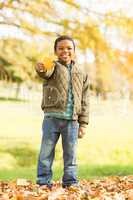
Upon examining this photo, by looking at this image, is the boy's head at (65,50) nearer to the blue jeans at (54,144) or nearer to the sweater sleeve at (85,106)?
the sweater sleeve at (85,106)

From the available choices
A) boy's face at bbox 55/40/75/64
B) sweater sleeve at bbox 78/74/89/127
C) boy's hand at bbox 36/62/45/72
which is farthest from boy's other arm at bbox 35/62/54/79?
sweater sleeve at bbox 78/74/89/127

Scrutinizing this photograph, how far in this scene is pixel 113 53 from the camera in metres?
16.2

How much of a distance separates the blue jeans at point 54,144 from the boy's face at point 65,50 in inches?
27.2

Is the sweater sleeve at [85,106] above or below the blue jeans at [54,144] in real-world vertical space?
above

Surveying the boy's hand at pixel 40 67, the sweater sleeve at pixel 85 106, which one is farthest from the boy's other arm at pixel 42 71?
the sweater sleeve at pixel 85 106

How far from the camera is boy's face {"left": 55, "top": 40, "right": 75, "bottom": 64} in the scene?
7477 millimetres

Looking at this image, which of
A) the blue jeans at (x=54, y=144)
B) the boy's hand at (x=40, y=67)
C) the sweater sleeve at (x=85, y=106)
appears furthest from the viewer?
the sweater sleeve at (x=85, y=106)

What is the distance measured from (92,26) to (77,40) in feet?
1.70

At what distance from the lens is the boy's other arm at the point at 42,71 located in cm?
710

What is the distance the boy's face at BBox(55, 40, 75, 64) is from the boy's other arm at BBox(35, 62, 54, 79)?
22 centimetres

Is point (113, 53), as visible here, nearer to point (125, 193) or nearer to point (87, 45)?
point (87, 45)

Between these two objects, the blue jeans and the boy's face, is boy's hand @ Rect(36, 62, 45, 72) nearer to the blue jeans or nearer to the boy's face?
the boy's face

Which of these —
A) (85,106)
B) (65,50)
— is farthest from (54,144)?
(65,50)

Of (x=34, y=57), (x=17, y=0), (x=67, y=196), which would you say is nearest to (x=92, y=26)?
(x=17, y=0)
